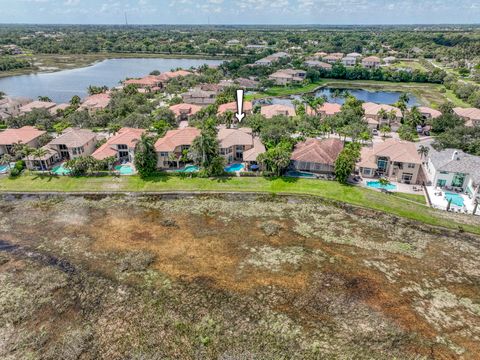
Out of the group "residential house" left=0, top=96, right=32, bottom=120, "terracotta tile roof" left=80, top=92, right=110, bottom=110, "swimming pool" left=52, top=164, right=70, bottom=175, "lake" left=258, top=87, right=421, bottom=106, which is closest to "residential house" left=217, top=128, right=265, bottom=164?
"swimming pool" left=52, top=164, right=70, bottom=175

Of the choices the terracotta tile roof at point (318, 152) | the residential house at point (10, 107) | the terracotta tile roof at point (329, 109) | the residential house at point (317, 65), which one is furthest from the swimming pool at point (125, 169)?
the residential house at point (317, 65)

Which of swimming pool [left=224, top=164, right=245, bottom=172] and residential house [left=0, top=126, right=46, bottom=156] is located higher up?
residential house [left=0, top=126, right=46, bottom=156]

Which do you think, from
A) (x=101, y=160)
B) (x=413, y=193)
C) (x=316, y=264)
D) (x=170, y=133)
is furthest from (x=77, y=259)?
(x=413, y=193)

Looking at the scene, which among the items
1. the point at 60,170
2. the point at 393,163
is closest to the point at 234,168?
the point at 393,163

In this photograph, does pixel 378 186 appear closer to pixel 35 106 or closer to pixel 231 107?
pixel 231 107

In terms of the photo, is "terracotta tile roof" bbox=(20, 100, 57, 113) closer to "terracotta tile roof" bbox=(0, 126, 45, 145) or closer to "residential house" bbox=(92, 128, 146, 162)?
"terracotta tile roof" bbox=(0, 126, 45, 145)

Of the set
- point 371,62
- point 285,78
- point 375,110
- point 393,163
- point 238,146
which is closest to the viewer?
point 393,163
